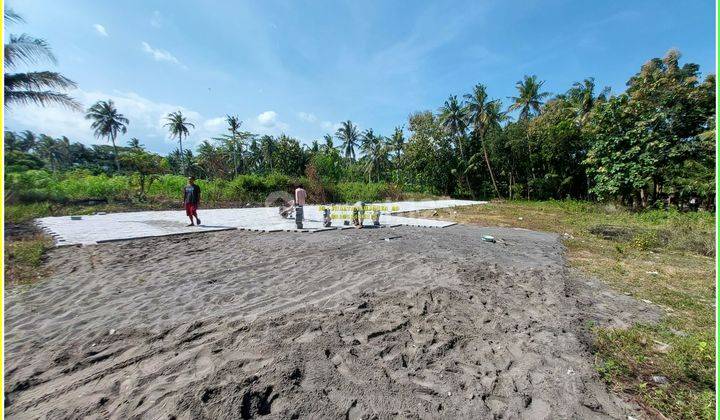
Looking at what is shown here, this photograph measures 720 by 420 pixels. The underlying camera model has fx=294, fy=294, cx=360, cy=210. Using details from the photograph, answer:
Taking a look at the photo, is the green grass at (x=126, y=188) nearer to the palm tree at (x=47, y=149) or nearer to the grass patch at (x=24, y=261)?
the grass patch at (x=24, y=261)

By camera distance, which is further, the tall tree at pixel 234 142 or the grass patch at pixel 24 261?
the tall tree at pixel 234 142

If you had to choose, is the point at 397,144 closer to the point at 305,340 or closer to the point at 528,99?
the point at 528,99

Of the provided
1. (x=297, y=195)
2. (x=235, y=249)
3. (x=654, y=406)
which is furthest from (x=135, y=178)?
(x=654, y=406)

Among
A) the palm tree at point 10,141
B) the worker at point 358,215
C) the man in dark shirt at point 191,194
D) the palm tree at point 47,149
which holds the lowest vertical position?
the worker at point 358,215

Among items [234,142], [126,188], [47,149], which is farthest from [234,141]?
[47,149]

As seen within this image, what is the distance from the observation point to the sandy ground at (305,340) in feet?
7.51

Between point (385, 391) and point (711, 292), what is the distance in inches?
239

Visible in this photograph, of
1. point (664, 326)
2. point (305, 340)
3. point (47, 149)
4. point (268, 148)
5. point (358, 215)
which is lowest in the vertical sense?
point (664, 326)

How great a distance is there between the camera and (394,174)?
41281 mm

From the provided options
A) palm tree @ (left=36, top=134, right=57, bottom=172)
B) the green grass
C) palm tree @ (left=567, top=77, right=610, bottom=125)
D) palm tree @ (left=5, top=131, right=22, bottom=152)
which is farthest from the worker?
palm tree @ (left=36, top=134, right=57, bottom=172)

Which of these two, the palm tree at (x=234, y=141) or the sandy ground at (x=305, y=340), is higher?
the palm tree at (x=234, y=141)

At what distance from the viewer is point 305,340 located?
311 centimetres

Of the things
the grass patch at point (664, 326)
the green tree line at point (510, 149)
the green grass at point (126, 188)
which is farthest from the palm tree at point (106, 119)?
the grass patch at point (664, 326)

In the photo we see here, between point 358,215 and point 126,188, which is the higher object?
point 126,188
